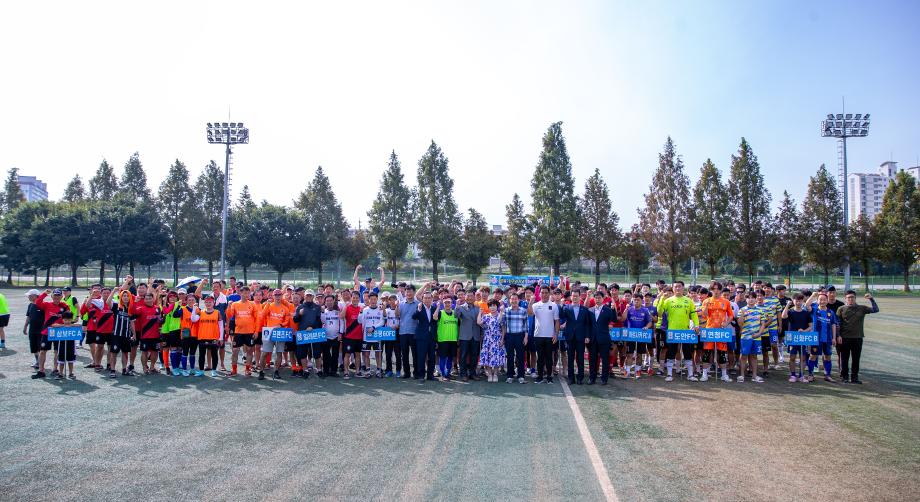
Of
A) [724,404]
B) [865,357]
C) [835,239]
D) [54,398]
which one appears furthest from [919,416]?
[835,239]

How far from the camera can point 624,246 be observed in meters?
48.5

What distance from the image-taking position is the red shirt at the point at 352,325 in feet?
41.3

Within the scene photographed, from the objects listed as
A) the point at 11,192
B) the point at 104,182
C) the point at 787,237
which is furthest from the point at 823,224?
the point at 11,192

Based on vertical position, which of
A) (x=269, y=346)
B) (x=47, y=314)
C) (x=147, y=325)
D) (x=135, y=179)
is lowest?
(x=269, y=346)

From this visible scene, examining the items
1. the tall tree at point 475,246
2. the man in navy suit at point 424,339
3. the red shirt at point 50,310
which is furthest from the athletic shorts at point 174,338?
the tall tree at point 475,246

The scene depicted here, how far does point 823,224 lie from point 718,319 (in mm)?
48194

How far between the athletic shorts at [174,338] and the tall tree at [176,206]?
50.2m

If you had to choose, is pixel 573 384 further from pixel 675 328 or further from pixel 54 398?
pixel 54 398

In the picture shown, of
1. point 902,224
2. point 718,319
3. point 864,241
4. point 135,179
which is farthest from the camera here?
point 135,179

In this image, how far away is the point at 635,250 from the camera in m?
48.8

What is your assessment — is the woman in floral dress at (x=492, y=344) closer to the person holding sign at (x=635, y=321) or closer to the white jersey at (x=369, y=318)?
the white jersey at (x=369, y=318)

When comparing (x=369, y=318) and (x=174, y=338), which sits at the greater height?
(x=369, y=318)

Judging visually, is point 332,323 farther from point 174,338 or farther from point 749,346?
point 749,346

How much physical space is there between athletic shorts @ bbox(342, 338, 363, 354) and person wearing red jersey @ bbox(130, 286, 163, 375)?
4146 millimetres
